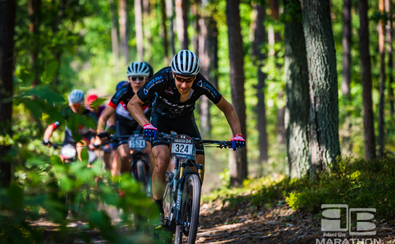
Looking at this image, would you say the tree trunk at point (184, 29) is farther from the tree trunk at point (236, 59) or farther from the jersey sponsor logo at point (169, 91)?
the jersey sponsor logo at point (169, 91)

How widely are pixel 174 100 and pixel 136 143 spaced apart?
6.17ft

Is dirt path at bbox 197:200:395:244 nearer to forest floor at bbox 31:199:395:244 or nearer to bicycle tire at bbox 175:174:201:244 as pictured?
forest floor at bbox 31:199:395:244

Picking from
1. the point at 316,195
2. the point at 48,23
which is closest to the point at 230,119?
the point at 316,195

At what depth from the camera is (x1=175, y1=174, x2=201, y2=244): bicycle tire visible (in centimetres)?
417

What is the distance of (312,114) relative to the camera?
6.38 m

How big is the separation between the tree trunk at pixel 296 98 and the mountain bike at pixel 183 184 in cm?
321

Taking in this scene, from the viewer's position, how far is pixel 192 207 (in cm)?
424

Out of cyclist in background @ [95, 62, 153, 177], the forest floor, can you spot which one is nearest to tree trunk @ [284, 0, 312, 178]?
the forest floor

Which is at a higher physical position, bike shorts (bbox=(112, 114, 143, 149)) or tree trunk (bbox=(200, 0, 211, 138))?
tree trunk (bbox=(200, 0, 211, 138))

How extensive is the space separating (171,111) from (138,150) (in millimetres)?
1725

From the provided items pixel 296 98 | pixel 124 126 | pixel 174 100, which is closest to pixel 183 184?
pixel 174 100

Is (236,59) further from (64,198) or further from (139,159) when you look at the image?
(64,198)

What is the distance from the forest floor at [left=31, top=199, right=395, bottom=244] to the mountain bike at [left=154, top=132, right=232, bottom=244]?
0.90 metres

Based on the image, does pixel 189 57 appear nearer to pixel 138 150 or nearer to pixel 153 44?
pixel 138 150
